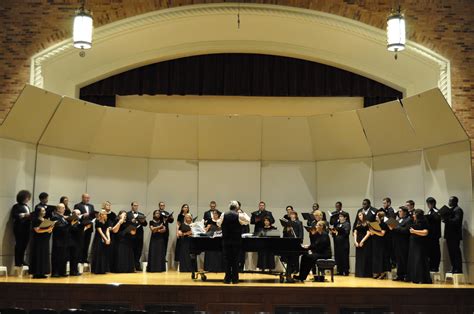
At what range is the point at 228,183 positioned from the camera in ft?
50.9

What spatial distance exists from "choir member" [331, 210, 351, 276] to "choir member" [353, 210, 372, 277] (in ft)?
1.26

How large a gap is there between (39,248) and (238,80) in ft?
24.0

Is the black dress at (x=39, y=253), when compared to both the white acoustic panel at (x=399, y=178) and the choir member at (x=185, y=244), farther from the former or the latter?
the white acoustic panel at (x=399, y=178)

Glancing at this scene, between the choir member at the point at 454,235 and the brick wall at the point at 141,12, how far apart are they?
11.7ft

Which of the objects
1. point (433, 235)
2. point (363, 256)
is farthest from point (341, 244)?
point (433, 235)

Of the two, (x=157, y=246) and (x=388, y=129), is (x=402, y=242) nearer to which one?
(x=388, y=129)

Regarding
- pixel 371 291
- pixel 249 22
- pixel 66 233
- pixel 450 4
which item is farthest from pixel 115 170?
pixel 450 4

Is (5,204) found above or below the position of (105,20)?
below

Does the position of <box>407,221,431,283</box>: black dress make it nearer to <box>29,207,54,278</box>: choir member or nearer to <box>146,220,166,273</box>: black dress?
<box>146,220,166,273</box>: black dress

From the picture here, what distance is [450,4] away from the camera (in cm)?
1301

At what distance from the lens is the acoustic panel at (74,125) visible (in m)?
13.1

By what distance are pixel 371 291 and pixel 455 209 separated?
112 inches

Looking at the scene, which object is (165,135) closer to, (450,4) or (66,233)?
(66,233)

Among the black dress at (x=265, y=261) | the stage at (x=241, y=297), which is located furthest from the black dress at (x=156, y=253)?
the stage at (x=241, y=297)
